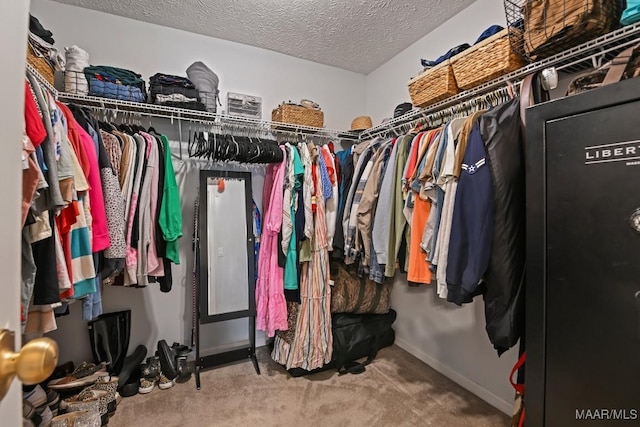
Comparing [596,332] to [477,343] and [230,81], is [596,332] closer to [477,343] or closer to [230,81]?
[477,343]

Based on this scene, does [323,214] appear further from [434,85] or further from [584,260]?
[584,260]

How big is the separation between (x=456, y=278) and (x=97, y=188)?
1.69 metres

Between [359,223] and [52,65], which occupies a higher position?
[52,65]

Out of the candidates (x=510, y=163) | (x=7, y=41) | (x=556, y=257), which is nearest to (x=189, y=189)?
(x=7, y=41)

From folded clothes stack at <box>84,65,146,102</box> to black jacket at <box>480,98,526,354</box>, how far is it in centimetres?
210

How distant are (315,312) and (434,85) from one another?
169 centimetres

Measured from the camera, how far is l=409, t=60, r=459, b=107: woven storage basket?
1.69 metres

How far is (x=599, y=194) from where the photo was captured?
0.73 metres

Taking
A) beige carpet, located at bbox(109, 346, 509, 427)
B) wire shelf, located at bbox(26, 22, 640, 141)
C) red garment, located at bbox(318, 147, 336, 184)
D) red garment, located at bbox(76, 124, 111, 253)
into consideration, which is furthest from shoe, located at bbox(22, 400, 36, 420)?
red garment, located at bbox(318, 147, 336, 184)

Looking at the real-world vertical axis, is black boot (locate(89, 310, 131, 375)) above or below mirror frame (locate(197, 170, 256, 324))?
below
